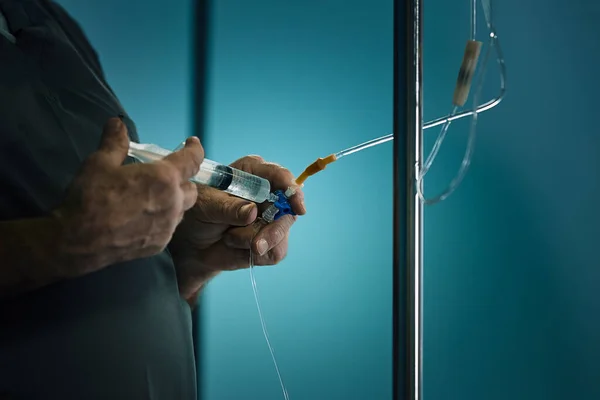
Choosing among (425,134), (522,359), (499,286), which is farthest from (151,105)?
(522,359)

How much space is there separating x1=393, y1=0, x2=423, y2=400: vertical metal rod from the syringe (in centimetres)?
21

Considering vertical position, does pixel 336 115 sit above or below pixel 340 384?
above

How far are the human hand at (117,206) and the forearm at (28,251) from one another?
1 centimetres

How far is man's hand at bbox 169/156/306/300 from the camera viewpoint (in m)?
0.87

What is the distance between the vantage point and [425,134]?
140 centimetres

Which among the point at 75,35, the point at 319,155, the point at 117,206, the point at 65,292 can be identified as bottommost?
the point at 65,292

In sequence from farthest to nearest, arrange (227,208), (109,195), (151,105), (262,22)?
1. (262,22)
2. (151,105)
3. (227,208)
4. (109,195)

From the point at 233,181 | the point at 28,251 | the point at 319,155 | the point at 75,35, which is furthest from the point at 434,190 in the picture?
the point at 28,251

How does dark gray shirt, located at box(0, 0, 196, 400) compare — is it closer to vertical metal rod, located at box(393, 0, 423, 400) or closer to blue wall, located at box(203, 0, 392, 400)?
vertical metal rod, located at box(393, 0, 423, 400)

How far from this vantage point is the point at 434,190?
4.56ft

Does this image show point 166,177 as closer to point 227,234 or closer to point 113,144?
point 113,144

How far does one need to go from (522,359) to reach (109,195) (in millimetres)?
1223

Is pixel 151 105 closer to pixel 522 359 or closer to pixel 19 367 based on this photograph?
pixel 19 367

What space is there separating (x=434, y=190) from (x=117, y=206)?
3.23ft
